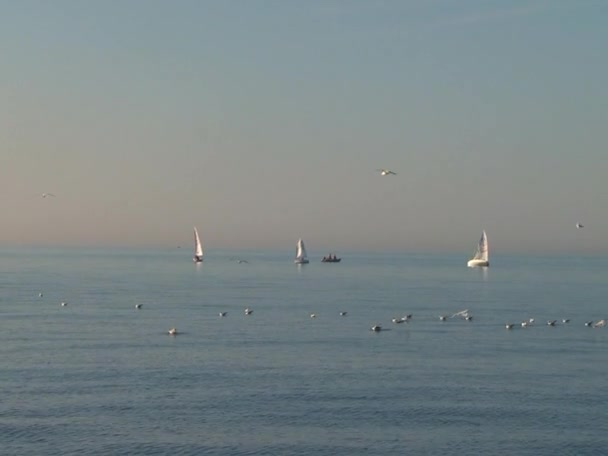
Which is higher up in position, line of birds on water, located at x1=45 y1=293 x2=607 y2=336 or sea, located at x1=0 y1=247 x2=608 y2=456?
line of birds on water, located at x1=45 y1=293 x2=607 y2=336

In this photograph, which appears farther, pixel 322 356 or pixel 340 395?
pixel 322 356

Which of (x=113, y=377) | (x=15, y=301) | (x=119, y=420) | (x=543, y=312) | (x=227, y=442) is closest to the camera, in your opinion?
(x=227, y=442)

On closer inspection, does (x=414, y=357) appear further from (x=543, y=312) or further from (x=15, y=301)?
(x=15, y=301)

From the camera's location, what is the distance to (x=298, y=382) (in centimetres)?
6388

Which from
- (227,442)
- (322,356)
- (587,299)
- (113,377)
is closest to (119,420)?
(227,442)

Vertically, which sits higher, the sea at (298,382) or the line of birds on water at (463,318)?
the line of birds on water at (463,318)

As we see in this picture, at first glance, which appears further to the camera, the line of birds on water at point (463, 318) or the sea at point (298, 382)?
the line of birds on water at point (463, 318)

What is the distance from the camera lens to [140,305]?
396 feet

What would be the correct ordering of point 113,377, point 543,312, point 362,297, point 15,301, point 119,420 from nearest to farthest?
point 119,420 → point 113,377 → point 543,312 → point 15,301 → point 362,297

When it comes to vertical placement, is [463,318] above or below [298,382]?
above

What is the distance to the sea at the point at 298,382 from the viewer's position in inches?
1949

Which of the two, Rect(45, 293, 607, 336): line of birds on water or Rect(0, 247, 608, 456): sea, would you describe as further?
Rect(45, 293, 607, 336): line of birds on water

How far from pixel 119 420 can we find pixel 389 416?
15.8m

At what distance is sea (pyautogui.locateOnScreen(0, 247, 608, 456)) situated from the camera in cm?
Answer: 4950
